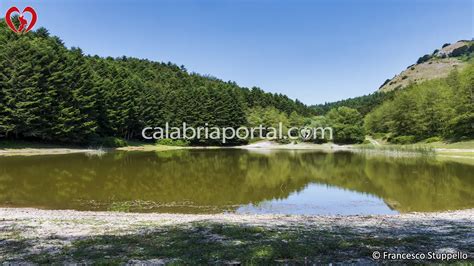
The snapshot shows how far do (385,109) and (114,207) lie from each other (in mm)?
82750

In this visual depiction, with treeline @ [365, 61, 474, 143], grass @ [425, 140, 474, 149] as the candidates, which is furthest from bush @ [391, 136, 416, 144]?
grass @ [425, 140, 474, 149]

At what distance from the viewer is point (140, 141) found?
71000mm

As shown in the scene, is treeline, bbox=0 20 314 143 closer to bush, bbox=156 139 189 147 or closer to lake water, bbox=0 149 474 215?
bush, bbox=156 139 189 147

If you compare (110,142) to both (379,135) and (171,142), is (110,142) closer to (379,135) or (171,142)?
(171,142)

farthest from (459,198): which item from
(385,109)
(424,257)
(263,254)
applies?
(385,109)

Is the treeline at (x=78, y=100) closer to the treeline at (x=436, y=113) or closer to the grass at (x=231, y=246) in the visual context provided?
the treeline at (x=436, y=113)

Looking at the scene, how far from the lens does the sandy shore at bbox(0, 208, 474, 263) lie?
640cm

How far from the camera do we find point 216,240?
25.5ft

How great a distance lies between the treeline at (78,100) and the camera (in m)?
43.6

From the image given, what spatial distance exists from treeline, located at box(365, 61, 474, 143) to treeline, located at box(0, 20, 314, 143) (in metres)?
32.6

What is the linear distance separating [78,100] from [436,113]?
58.5 meters

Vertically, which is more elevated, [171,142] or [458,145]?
[171,142]

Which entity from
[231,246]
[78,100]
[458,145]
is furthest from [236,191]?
[458,145]

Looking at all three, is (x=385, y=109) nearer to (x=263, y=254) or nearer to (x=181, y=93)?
(x=181, y=93)
